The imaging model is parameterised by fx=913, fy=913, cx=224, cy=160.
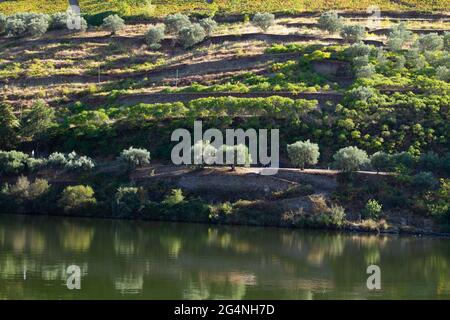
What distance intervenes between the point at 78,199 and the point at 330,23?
34.0 metres

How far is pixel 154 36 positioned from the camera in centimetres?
8738

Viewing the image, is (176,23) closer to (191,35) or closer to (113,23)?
(191,35)

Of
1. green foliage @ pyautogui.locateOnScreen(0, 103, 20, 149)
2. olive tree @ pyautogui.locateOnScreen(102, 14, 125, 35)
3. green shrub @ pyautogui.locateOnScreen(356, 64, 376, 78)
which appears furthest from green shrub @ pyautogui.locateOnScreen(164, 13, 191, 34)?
green foliage @ pyautogui.locateOnScreen(0, 103, 20, 149)

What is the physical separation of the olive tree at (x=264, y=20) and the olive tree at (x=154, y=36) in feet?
29.9

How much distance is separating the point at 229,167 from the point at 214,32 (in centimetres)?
2898

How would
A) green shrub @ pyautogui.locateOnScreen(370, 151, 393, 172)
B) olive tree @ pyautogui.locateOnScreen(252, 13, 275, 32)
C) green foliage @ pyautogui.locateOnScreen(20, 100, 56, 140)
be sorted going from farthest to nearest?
olive tree @ pyautogui.locateOnScreen(252, 13, 275, 32), green foliage @ pyautogui.locateOnScreen(20, 100, 56, 140), green shrub @ pyautogui.locateOnScreen(370, 151, 393, 172)

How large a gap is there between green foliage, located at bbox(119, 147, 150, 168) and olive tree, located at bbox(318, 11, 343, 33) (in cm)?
2762

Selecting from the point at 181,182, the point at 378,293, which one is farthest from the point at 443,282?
the point at 181,182

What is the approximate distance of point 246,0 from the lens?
100 meters

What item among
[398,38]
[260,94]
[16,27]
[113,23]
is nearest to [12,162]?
[260,94]

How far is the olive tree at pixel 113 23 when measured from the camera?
90.8 metres

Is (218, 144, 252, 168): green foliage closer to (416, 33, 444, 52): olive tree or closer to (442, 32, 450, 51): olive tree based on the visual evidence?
(416, 33, 444, 52): olive tree

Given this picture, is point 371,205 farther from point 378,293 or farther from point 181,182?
point 378,293

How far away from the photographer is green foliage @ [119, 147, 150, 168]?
6494 centimetres
